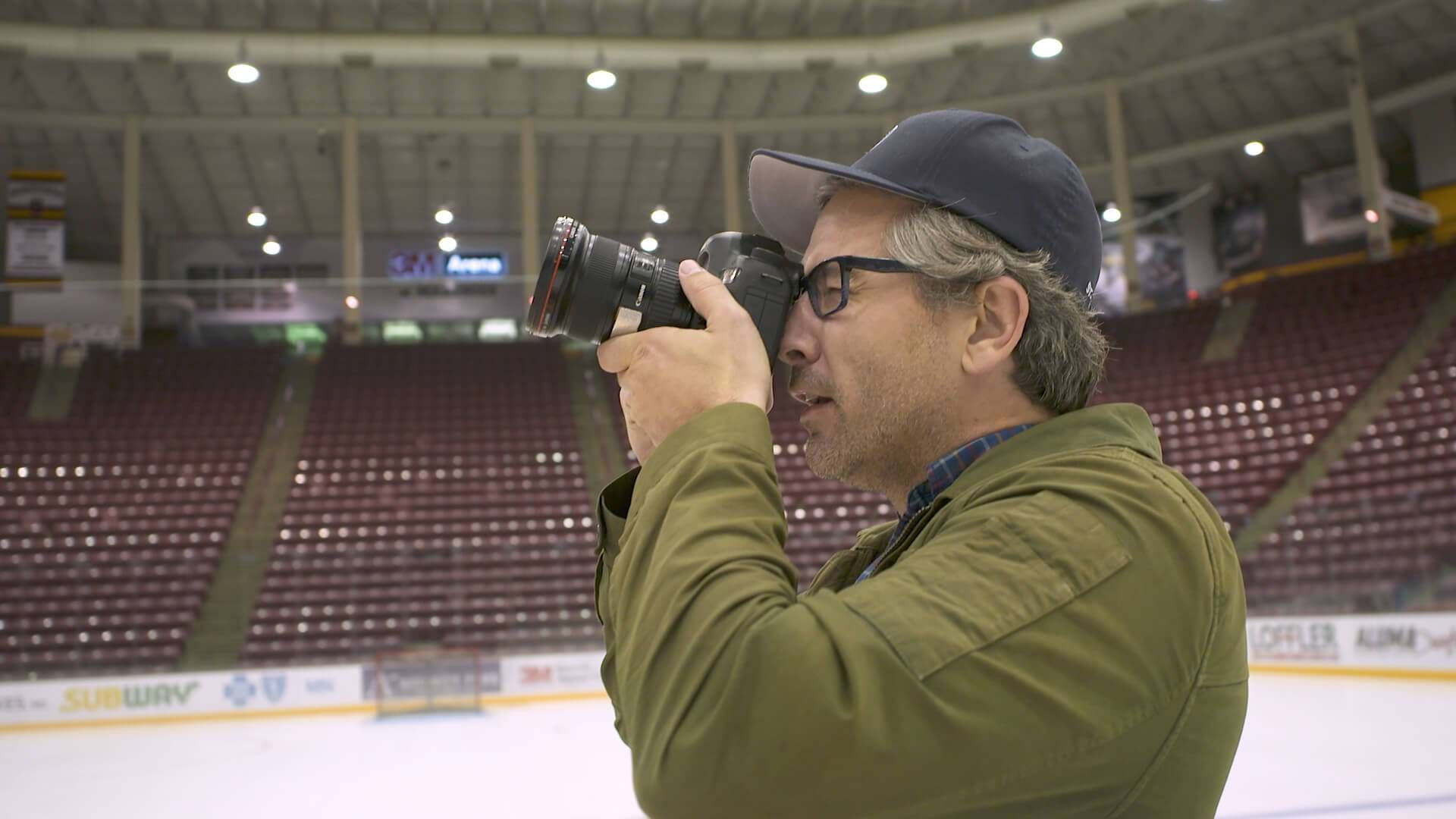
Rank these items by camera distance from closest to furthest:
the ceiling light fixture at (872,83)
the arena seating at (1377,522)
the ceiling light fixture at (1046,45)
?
the arena seating at (1377,522)
the ceiling light fixture at (1046,45)
the ceiling light fixture at (872,83)

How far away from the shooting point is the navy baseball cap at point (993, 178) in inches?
31.8

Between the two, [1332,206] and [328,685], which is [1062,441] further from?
[1332,206]

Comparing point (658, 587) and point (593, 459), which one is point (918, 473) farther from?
point (593, 459)

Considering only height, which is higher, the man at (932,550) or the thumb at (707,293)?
the thumb at (707,293)

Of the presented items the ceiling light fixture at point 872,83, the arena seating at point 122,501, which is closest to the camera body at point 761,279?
the arena seating at point 122,501

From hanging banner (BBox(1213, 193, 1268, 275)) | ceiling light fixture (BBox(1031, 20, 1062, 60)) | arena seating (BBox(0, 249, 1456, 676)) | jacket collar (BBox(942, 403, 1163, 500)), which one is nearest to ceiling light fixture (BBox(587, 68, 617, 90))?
arena seating (BBox(0, 249, 1456, 676))

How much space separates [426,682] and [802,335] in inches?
359

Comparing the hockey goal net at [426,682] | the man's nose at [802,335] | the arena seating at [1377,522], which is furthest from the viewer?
the hockey goal net at [426,682]

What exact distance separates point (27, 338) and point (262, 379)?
3192 millimetres

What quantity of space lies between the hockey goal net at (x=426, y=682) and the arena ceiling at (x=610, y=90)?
24.2 feet

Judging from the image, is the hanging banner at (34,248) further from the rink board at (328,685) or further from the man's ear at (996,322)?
the man's ear at (996,322)

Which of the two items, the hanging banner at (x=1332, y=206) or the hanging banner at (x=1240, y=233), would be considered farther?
the hanging banner at (x=1240, y=233)

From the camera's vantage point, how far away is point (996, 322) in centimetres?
85

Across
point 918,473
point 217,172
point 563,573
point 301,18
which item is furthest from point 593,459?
point 918,473
